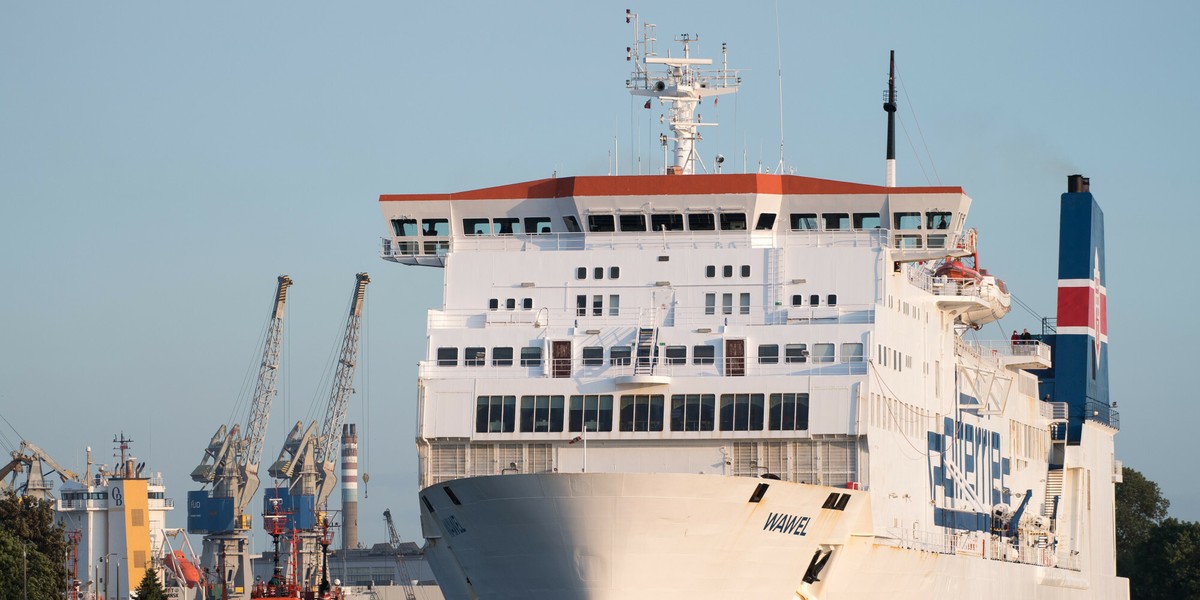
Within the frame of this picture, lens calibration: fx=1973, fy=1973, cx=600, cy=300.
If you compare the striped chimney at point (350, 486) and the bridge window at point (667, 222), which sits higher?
the bridge window at point (667, 222)

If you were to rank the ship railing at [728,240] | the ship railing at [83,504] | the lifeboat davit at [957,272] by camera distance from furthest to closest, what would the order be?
1. the ship railing at [83,504]
2. the lifeboat davit at [957,272]
3. the ship railing at [728,240]

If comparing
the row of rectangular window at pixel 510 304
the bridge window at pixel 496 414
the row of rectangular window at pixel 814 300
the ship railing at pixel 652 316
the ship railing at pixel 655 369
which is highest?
the row of rectangular window at pixel 814 300

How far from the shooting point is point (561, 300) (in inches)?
1918

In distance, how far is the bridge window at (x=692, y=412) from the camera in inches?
1804

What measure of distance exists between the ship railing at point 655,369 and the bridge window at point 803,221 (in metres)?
4.68

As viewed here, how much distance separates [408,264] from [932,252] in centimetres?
1366

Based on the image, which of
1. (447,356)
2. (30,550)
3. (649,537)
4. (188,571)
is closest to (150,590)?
(30,550)

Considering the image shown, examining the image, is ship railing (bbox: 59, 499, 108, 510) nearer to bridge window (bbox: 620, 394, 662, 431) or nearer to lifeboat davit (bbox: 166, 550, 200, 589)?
lifeboat davit (bbox: 166, 550, 200, 589)

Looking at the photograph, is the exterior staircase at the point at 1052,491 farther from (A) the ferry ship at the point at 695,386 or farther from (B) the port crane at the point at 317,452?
(B) the port crane at the point at 317,452

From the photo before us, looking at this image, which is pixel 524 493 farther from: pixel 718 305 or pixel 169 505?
pixel 169 505

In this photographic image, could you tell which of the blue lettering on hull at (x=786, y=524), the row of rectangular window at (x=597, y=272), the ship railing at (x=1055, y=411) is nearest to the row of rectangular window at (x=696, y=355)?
the row of rectangular window at (x=597, y=272)

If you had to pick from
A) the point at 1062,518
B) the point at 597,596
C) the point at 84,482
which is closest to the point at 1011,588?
the point at 1062,518

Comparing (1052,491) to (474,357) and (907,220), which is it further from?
(474,357)

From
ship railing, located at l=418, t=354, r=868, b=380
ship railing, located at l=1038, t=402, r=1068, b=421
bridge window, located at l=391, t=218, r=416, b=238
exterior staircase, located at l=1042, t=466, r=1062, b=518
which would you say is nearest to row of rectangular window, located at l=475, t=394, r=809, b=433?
ship railing, located at l=418, t=354, r=868, b=380
